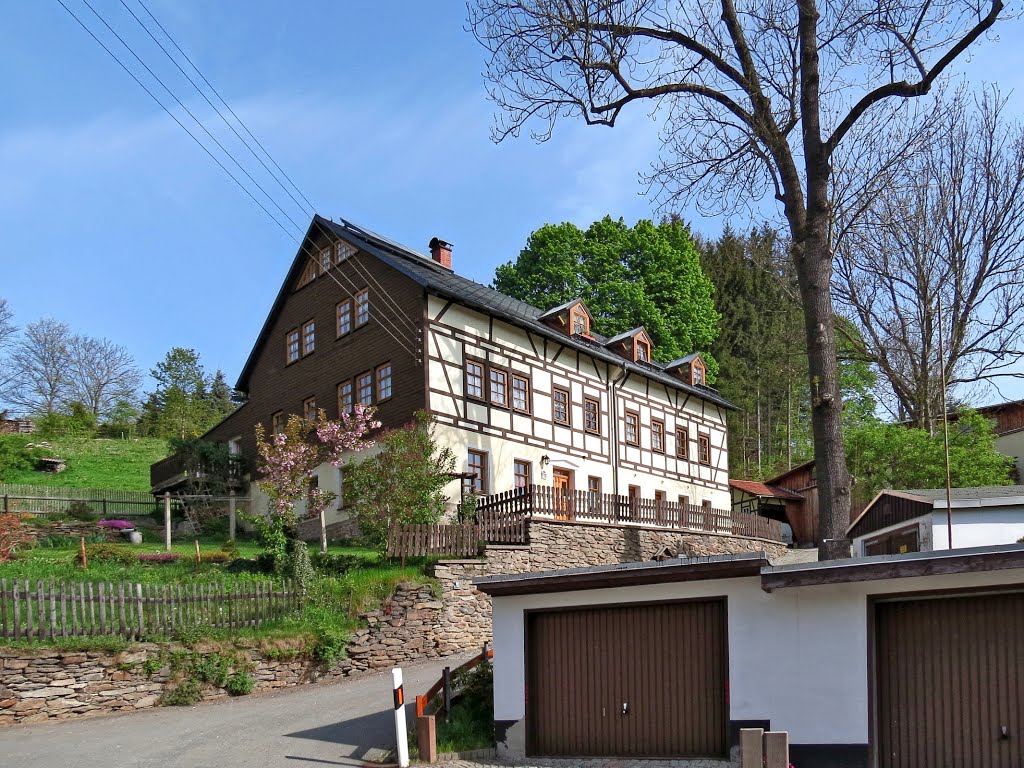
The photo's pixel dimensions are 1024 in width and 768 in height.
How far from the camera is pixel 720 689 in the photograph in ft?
39.3

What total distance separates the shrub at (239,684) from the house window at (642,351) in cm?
2361

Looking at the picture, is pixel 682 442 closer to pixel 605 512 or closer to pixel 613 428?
pixel 613 428

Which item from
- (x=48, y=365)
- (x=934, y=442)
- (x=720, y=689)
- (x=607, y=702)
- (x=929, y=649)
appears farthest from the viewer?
(x=48, y=365)

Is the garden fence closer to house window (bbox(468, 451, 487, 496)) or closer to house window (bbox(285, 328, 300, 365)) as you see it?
house window (bbox(285, 328, 300, 365))

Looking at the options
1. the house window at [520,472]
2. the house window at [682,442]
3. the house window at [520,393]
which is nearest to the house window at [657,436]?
the house window at [682,442]

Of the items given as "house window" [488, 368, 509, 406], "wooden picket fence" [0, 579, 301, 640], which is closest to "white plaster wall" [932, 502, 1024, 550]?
"wooden picket fence" [0, 579, 301, 640]

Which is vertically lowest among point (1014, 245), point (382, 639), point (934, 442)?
point (382, 639)

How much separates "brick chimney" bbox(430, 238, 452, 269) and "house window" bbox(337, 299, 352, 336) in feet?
15.4

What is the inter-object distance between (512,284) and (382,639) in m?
33.0

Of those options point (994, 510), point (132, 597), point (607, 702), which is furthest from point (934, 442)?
point (132, 597)

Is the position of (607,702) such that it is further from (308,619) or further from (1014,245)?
(1014,245)

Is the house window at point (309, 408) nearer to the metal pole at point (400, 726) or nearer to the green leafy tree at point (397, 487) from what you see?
the green leafy tree at point (397, 487)

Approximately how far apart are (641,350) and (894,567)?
28.6m

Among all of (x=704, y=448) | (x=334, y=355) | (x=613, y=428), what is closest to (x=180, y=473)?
(x=334, y=355)
